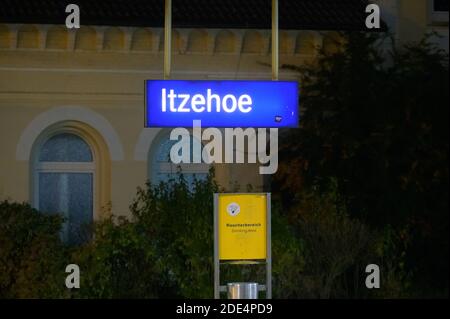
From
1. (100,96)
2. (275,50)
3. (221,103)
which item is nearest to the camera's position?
(221,103)

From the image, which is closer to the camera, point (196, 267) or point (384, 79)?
point (196, 267)

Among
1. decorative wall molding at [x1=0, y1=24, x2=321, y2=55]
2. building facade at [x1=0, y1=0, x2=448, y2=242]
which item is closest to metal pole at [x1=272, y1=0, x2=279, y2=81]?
building facade at [x1=0, y1=0, x2=448, y2=242]

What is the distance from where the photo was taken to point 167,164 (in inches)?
663

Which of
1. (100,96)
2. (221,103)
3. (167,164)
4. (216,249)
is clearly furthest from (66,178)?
(221,103)

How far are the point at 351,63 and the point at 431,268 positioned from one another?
2.69 m

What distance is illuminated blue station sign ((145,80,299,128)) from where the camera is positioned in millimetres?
11625

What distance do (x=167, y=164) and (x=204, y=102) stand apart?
5.23 meters

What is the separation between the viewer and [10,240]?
45.6 feet

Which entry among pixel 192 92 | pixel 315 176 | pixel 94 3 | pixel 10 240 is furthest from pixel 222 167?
pixel 192 92

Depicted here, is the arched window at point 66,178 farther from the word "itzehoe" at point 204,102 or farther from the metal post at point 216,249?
the word "itzehoe" at point 204,102

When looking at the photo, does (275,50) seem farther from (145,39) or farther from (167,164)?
(167,164)

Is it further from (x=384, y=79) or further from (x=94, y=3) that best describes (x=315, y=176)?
(x=94, y=3)

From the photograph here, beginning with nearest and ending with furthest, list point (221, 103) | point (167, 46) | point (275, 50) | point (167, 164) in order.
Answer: point (221, 103) < point (167, 46) < point (275, 50) < point (167, 164)

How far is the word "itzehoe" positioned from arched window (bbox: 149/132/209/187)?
4813 millimetres
